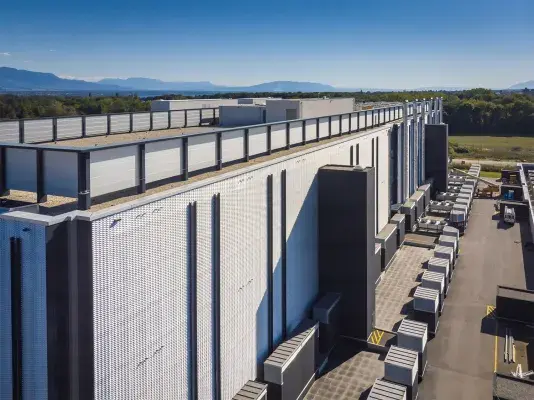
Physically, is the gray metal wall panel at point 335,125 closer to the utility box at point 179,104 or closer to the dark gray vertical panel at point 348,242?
the dark gray vertical panel at point 348,242

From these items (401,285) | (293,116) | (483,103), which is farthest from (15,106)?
(483,103)

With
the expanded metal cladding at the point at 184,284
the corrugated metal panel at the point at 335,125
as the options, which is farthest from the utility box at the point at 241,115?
the expanded metal cladding at the point at 184,284

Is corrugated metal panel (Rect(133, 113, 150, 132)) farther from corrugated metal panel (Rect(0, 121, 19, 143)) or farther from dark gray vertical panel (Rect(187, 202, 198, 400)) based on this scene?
dark gray vertical panel (Rect(187, 202, 198, 400))

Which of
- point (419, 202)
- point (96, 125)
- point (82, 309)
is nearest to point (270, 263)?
point (82, 309)

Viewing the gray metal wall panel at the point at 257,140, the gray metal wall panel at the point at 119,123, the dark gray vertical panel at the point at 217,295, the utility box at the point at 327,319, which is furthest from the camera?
the gray metal wall panel at the point at 119,123

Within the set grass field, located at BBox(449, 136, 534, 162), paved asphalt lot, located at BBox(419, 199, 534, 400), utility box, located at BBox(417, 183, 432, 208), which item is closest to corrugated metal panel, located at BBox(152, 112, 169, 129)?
paved asphalt lot, located at BBox(419, 199, 534, 400)

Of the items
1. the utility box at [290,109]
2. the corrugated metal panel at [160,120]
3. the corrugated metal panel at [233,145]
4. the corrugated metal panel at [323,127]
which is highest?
the utility box at [290,109]
